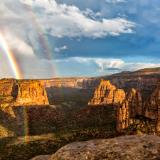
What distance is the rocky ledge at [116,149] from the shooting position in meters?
13.9

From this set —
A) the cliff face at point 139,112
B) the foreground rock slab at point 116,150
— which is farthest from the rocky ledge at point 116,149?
the cliff face at point 139,112

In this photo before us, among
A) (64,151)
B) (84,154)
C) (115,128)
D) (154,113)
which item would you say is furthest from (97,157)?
(115,128)

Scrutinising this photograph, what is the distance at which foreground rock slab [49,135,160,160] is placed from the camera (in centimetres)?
1388

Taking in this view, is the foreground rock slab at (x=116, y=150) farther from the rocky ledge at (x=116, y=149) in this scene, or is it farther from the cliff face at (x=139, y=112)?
the cliff face at (x=139, y=112)

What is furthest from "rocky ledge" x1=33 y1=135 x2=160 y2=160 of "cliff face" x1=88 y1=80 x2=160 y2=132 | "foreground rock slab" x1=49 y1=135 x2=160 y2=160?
"cliff face" x1=88 y1=80 x2=160 y2=132

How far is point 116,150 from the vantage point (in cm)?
1426

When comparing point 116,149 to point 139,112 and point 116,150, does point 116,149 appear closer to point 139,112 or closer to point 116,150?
point 116,150

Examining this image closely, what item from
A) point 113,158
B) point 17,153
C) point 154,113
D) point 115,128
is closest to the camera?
point 113,158

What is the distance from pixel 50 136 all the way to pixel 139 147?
180381 millimetres

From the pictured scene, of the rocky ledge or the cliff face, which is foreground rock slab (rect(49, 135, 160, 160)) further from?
the cliff face

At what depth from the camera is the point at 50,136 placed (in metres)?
192

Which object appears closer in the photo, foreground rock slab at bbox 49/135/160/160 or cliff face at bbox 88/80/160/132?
foreground rock slab at bbox 49/135/160/160

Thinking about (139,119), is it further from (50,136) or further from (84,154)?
(84,154)

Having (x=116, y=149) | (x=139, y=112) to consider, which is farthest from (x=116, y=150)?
(x=139, y=112)
